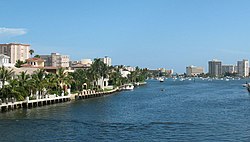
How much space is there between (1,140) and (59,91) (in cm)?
5904

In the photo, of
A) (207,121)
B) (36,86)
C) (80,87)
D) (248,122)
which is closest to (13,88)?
(36,86)

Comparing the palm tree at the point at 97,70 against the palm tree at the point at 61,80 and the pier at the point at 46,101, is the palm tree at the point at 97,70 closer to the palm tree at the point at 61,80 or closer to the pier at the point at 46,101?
the pier at the point at 46,101

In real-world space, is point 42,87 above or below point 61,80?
below

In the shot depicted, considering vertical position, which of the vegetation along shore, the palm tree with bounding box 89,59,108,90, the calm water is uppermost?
the palm tree with bounding box 89,59,108,90

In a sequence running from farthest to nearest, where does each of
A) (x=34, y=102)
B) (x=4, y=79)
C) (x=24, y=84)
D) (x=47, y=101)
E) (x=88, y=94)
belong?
1. (x=88, y=94)
2. (x=47, y=101)
3. (x=34, y=102)
4. (x=24, y=84)
5. (x=4, y=79)

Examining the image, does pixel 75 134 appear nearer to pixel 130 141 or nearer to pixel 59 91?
pixel 130 141

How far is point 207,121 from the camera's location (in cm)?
6128

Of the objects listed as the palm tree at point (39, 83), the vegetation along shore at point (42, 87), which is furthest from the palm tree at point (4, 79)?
the palm tree at point (39, 83)

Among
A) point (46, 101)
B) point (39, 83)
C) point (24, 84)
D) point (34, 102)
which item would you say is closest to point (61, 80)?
point (46, 101)

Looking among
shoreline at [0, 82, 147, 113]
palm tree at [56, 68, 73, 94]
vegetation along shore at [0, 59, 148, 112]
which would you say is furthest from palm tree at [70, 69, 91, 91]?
palm tree at [56, 68, 73, 94]

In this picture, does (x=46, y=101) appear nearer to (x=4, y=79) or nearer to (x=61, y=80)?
(x=4, y=79)

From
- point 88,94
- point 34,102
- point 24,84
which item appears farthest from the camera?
point 88,94

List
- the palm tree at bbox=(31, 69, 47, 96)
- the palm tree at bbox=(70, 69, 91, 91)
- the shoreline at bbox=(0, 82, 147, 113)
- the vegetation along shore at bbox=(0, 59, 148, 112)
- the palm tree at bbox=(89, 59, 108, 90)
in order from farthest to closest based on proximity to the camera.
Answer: the palm tree at bbox=(89, 59, 108, 90)
the palm tree at bbox=(70, 69, 91, 91)
the palm tree at bbox=(31, 69, 47, 96)
the vegetation along shore at bbox=(0, 59, 148, 112)
the shoreline at bbox=(0, 82, 147, 113)

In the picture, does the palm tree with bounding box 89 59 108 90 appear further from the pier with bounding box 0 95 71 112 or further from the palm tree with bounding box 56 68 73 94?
the pier with bounding box 0 95 71 112
